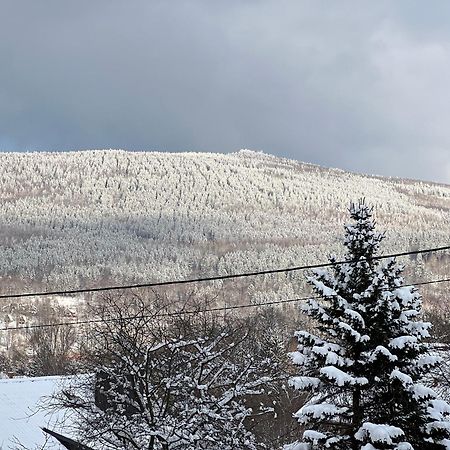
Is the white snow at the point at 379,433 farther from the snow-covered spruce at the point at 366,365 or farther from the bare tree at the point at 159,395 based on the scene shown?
the bare tree at the point at 159,395

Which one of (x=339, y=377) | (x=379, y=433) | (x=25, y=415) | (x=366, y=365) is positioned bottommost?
(x=379, y=433)

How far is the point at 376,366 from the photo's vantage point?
1457 cm

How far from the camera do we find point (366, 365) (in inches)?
573

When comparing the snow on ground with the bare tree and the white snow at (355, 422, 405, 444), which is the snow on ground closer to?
the bare tree

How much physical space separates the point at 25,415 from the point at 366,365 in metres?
13.7

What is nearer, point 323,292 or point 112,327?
point 323,292

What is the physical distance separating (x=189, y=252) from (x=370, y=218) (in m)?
146

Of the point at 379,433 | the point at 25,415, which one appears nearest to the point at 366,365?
the point at 379,433

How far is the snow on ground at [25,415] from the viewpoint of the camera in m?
21.2

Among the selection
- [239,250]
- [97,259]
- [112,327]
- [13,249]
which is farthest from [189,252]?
[112,327]

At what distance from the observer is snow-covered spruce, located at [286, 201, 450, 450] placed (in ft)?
46.9

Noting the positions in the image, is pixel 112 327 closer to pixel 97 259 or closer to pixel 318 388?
pixel 318 388

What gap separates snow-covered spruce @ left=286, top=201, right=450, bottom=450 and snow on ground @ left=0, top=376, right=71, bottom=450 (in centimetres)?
739

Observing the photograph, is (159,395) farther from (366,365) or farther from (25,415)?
(25,415)
